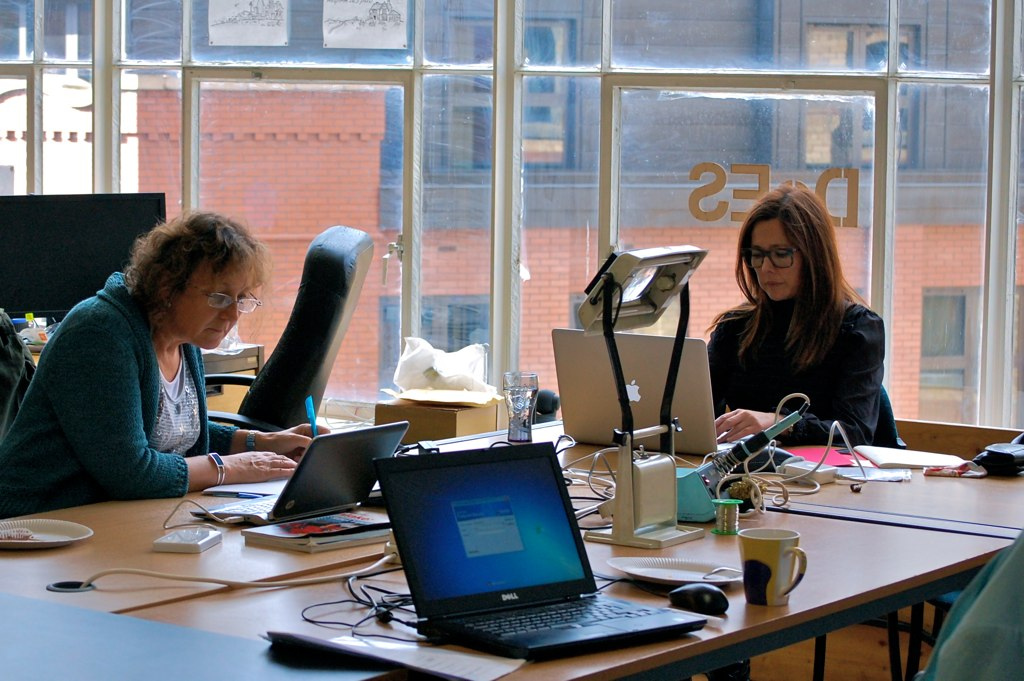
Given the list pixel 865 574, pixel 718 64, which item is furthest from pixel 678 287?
pixel 718 64

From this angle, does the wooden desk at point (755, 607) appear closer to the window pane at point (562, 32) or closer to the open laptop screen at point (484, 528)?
the open laptop screen at point (484, 528)

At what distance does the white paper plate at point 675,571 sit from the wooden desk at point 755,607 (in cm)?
2

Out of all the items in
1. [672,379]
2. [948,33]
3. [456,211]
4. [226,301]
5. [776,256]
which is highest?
[948,33]

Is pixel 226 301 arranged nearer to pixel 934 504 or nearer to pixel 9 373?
pixel 9 373

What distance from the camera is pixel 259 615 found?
1.52m

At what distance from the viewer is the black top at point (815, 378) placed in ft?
9.93

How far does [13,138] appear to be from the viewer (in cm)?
561

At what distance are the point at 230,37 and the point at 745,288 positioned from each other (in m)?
2.91

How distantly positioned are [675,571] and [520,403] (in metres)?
1.15

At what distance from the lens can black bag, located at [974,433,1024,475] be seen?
2641 mm

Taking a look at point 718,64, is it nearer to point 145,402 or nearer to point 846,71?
point 846,71

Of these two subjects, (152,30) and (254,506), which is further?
(152,30)

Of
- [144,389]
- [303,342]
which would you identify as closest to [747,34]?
[303,342]

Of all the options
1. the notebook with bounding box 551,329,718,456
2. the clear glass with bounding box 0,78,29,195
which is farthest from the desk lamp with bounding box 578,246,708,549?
the clear glass with bounding box 0,78,29,195
